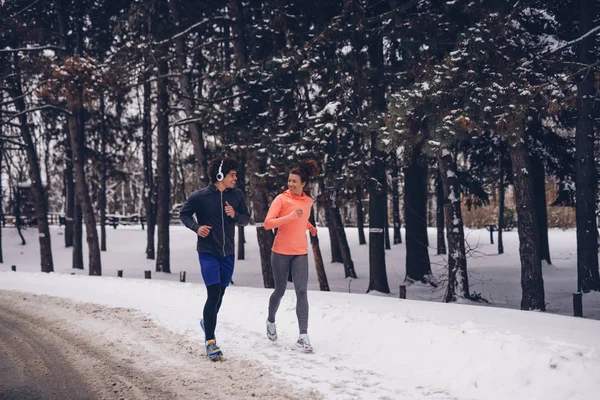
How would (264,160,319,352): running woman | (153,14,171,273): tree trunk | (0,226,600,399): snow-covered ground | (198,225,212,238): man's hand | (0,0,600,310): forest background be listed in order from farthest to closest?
(153,14,171,273): tree trunk
(0,0,600,310): forest background
(264,160,319,352): running woman
(198,225,212,238): man's hand
(0,226,600,399): snow-covered ground

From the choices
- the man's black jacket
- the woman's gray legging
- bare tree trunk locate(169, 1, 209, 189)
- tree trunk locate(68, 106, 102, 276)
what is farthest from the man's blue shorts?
tree trunk locate(68, 106, 102, 276)

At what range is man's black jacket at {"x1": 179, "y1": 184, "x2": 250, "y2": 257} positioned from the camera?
588cm

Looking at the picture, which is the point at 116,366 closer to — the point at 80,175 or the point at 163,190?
the point at 80,175

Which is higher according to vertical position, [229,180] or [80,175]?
[80,175]

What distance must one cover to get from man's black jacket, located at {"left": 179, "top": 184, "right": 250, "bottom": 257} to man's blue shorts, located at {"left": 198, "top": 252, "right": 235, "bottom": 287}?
7cm

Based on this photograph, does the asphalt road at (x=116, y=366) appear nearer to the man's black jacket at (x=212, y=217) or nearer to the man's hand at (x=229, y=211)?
the man's black jacket at (x=212, y=217)

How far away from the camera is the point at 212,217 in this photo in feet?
19.5

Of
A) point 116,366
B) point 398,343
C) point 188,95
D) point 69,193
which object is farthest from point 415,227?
point 69,193

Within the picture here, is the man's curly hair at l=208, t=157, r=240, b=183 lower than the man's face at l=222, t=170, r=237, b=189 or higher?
higher

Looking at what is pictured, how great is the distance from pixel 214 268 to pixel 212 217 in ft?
1.86

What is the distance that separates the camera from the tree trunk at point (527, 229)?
12.2 metres

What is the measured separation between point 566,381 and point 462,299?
9.17m

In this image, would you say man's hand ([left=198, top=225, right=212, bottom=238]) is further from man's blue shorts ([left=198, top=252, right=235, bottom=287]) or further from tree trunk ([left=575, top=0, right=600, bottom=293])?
tree trunk ([left=575, top=0, right=600, bottom=293])

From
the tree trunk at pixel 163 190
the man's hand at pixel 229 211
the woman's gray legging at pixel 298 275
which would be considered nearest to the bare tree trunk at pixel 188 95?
the tree trunk at pixel 163 190
